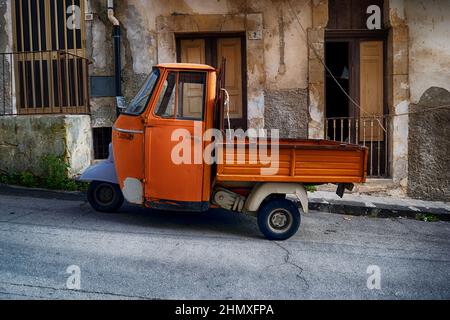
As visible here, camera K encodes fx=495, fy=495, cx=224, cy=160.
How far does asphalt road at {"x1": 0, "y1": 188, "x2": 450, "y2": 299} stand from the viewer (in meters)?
4.18

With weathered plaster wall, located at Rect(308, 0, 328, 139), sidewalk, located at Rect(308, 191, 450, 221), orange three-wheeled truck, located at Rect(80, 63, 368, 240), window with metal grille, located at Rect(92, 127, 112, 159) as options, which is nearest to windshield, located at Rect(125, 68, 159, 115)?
orange three-wheeled truck, located at Rect(80, 63, 368, 240)

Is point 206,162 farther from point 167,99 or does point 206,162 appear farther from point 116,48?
point 116,48

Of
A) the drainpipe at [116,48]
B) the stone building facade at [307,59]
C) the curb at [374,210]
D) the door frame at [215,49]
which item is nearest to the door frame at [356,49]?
the stone building facade at [307,59]

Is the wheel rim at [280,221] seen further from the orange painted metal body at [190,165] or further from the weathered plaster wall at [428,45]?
the weathered plaster wall at [428,45]

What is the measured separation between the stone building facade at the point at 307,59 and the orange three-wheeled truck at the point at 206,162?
3.17 metres

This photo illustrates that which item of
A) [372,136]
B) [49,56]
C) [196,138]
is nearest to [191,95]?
[196,138]

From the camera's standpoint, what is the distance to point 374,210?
25.1 feet

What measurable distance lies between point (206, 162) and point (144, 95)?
46.1 inches

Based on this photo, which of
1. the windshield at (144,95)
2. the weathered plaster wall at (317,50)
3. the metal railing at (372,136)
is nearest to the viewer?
the windshield at (144,95)

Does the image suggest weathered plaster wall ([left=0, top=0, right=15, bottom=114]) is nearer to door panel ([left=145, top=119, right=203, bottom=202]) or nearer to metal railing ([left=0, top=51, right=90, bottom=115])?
metal railing ([left=0, top=51, right=90, bottom=115])

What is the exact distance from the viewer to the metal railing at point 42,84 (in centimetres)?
947

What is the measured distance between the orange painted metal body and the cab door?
12 mm

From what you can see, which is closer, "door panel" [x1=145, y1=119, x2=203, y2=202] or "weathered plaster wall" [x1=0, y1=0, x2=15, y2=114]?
"door panel" [x1=145, y1=119, x2=203, y2=202]
